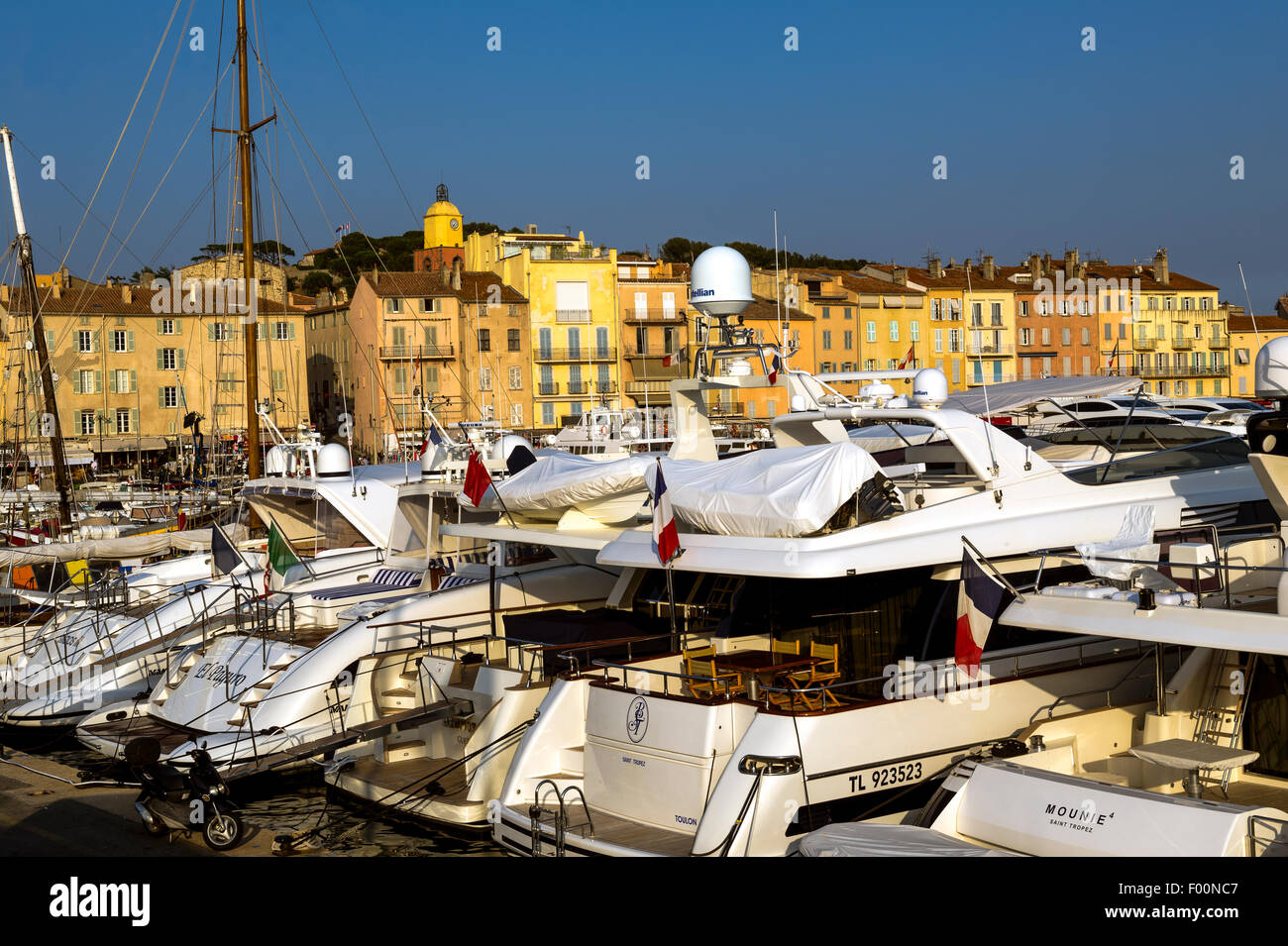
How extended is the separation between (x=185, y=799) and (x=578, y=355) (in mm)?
48173

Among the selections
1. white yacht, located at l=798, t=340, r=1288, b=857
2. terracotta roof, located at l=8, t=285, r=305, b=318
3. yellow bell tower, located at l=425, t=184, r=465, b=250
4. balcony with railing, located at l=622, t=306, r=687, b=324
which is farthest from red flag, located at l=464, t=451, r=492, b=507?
yellow bell tower, located at l=425, t=184, r=465, b=250

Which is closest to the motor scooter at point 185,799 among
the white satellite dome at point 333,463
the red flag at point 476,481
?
the red flag at point 476,481

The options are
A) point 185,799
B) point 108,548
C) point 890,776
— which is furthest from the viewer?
point 108,548

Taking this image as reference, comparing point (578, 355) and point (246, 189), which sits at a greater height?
point (246, 189)

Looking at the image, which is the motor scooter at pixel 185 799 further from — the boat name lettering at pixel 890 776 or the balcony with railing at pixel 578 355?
the balcony with railing at pixel 578 355

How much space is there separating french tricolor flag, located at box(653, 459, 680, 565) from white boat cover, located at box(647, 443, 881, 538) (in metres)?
0.38

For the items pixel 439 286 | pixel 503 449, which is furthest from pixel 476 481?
pixel 439 286

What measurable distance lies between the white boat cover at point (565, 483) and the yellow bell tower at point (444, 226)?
61.4 m

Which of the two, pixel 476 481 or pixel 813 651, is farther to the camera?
pixel 476 481

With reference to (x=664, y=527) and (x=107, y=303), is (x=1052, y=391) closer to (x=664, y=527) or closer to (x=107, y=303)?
(x=664, y=527)

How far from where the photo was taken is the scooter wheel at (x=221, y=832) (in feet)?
38.9

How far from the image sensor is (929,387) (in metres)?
13.8

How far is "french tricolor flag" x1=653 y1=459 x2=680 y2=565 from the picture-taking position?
10.9 metres
